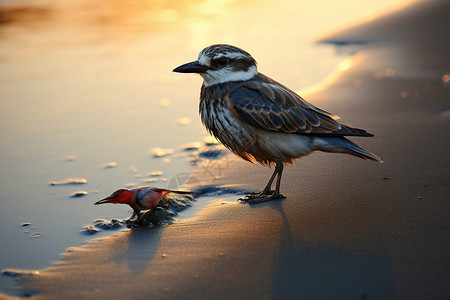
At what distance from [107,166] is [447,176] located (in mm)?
3398

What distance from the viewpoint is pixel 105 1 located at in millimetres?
14969

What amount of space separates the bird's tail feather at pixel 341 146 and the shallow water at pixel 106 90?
1283 millimetres

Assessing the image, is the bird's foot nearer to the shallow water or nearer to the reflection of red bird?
the shallow water

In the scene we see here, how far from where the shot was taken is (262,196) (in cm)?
551

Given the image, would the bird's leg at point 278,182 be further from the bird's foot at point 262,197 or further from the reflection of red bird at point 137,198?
the reflection of red bird at point 137,198

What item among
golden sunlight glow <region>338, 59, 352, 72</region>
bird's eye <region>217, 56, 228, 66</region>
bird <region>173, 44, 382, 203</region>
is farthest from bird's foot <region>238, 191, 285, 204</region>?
golden sunlight glow <region>338, 59, 352, 72</region>

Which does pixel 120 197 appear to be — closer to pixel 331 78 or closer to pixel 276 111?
pixel 276 111

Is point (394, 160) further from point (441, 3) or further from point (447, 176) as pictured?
point (441, 3)

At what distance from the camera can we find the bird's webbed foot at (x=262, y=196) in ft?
17.7

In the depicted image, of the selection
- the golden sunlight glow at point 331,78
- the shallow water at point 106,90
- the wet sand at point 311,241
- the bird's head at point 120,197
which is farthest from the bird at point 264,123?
the golden sunlight glow at point 331,78

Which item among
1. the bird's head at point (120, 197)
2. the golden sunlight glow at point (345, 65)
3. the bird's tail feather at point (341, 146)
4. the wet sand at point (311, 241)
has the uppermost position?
the golden sunlight glow at point (345, 65)

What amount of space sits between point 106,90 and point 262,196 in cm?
412

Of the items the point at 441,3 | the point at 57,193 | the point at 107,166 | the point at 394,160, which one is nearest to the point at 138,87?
the point at 107,166

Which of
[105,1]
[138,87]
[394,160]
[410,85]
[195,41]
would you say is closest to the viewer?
[394,160]
